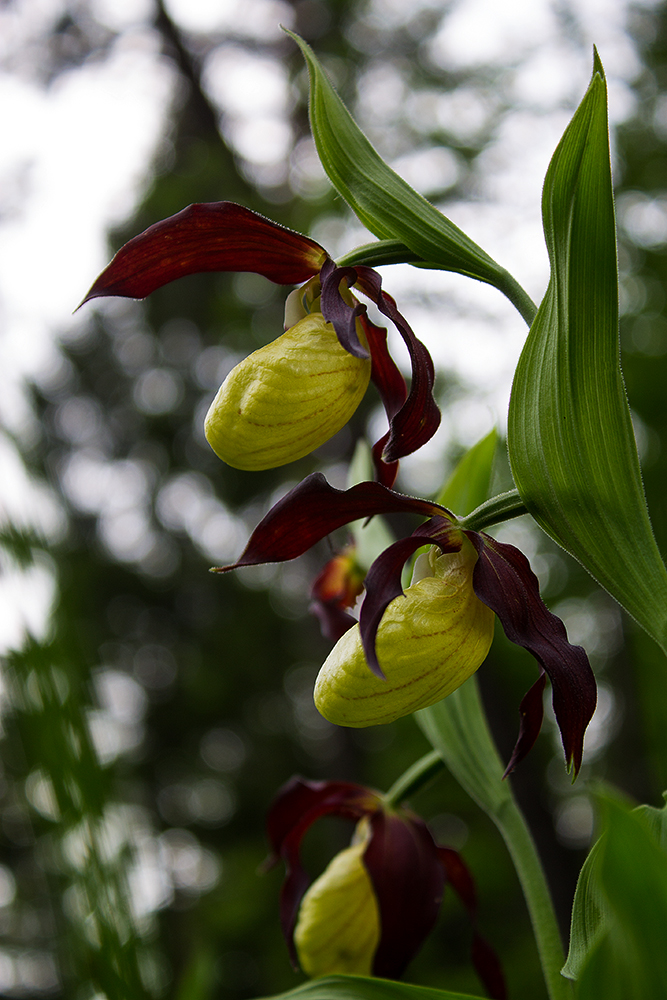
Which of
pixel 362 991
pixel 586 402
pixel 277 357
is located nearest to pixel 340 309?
pixel 277 357

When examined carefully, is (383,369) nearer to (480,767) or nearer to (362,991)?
(480,767)

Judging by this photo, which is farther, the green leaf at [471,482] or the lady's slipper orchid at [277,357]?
the green leaf at [471,482]

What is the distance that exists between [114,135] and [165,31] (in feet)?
2.45

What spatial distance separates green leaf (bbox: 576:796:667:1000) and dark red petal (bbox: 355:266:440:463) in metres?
0.29

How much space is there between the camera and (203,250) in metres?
0.63

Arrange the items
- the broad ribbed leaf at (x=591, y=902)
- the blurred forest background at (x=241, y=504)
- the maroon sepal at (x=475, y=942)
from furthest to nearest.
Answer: the maroon sepal at (x=475, y=942) < the broad ribbed leaf at (x=591, y=902) < the blurred forest background at (x=241, y=504)

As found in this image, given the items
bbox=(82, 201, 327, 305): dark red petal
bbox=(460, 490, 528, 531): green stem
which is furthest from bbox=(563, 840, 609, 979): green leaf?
bbox=(82, 201, 327, 305): dark red petal

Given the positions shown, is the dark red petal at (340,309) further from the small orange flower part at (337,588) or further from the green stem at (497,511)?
the small orange flower part at (337,588)

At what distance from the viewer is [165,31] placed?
5195 millimetres

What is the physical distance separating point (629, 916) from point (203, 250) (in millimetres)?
541

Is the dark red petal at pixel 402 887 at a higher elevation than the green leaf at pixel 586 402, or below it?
below

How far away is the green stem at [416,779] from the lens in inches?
33.9

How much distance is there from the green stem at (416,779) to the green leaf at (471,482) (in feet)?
0.90

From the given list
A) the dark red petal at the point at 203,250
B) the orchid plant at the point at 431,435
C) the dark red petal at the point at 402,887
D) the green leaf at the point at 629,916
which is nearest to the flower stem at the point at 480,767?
the orchid plant at the point at 431,435
